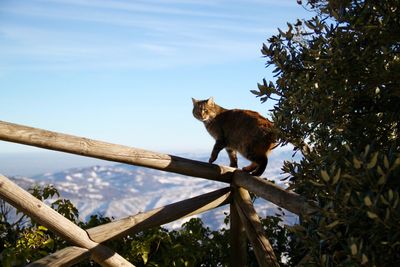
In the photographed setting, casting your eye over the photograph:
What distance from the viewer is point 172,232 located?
5.17 meters

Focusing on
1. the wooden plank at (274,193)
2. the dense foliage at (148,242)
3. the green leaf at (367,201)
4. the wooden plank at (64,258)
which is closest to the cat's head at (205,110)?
the dense foliage at (148,242)

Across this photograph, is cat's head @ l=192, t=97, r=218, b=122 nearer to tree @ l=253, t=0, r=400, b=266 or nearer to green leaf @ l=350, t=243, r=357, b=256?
tree @ l=253, t=0, r=400, b=266

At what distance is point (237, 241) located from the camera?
5.04 m

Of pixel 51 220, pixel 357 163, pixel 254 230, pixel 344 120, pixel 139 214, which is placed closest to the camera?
pixel 357 163

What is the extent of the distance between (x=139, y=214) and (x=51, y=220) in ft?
2.93

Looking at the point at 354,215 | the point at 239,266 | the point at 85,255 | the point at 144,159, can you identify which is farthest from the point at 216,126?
the point at 354,215

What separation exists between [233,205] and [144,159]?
4.49 ft

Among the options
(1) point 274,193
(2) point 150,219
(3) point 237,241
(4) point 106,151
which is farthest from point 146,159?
(3) point 237,241

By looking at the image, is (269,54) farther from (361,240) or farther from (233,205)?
(233,205)

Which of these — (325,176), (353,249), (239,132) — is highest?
(239,132)

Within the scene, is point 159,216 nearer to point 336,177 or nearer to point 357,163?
point 336,177

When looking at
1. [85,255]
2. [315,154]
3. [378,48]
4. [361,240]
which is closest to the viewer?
[361,240]

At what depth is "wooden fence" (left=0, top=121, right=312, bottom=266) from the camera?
3377mm

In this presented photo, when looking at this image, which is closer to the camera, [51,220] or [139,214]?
[51,220]
